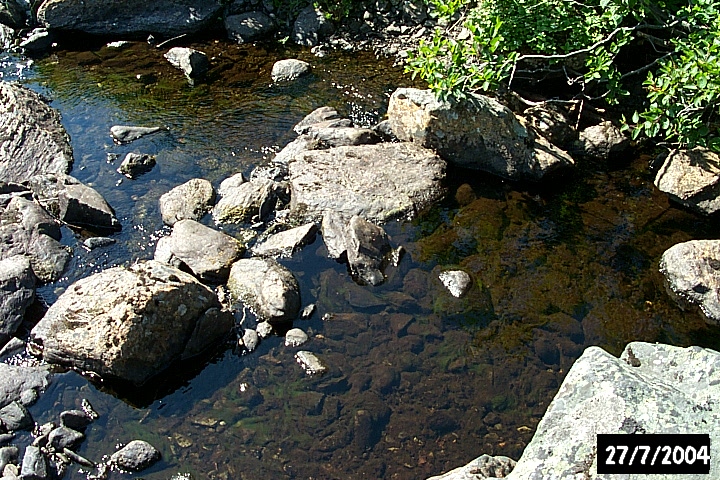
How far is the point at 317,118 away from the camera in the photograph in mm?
12992

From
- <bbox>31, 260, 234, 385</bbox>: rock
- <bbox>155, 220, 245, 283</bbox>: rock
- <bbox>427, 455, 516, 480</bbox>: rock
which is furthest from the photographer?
<bbox>155, 220, 245, 283</bbox>: rock

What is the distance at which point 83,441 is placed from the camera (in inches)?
282

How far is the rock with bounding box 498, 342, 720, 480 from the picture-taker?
436 centimetres

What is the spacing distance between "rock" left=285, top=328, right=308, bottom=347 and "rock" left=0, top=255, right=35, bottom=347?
3704 mm

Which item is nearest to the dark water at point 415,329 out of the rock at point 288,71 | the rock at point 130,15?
the rock at point 288,71

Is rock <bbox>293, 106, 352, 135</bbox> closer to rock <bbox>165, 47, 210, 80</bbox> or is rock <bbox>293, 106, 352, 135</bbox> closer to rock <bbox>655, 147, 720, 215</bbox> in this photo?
rock <bbox>165, 47, 210, 80</bbox>

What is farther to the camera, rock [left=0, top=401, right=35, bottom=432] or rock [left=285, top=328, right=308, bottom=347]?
rock [left=285, top=328, right=308, bottom=347]

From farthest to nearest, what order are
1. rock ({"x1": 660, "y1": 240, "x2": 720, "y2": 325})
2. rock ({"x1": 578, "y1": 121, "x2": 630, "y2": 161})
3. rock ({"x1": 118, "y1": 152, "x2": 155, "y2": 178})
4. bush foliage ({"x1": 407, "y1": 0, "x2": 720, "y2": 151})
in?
rock ({"x1": 118, "y1": 152, "x2": 155, "y2": 178}) < rock ({"x1": 578, "y1": 121, "x2": 630, "y2": 161}) < bush foliage ({"x1": 407, "y1": 0, "x2": 720, "y2": 151}) < rock ({"x1": 660, "y1": 240, "x2": 720, "y2": 325})

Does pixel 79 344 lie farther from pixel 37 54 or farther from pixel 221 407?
pixel 37 54

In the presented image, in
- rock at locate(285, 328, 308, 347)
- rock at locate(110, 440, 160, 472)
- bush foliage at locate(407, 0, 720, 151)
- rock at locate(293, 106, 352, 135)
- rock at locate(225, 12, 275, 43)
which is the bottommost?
rock at locate(285, 328, 308, 347)

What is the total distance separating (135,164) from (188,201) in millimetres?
1967

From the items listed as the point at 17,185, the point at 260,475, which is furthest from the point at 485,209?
the point at 17,185

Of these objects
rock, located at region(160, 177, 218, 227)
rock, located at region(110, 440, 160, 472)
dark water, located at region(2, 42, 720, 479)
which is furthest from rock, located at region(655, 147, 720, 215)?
rock, located at region(110, 440, 160, 472)

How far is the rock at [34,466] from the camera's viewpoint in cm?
659
